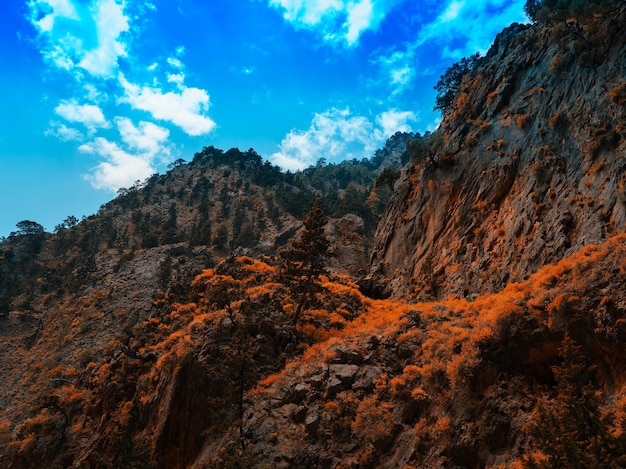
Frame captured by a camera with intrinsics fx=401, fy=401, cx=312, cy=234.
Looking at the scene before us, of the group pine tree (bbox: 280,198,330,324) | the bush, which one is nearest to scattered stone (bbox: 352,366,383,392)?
pine tree (bbox: 280,198,330,324)

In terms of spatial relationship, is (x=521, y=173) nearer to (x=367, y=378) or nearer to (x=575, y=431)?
(x=367, y=378)

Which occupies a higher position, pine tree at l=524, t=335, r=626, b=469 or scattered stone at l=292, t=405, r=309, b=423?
pine tree at l=524, t=335, r=626, b=469

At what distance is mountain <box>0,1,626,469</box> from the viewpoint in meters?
16.8

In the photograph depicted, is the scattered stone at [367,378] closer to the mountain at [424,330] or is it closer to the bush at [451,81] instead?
the mountain at [424,330]

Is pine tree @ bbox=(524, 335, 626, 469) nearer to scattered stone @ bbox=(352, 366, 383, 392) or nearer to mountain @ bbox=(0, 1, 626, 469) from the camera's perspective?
mountain @ bbox=(0, 1, 626, 469)

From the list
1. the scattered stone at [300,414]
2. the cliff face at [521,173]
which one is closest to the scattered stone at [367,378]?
the scattered stone at [300,414]

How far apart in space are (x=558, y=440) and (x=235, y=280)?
3252 centimetres

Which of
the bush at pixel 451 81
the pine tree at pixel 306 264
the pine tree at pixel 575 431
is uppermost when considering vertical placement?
the bush at pixel 451 81

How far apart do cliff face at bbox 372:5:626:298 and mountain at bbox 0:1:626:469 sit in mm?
178

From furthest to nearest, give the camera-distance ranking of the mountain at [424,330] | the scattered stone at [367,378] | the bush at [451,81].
→ the bush at [451,81]
the scattered stone at [367,378]
the mountain at [424,330]

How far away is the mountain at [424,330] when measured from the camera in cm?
1675

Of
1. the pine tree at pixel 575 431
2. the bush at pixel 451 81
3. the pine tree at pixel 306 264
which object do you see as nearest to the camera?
the pine tree at pixel 575 431

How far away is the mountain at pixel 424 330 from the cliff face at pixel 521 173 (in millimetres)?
178

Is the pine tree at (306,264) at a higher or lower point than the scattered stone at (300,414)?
higher
